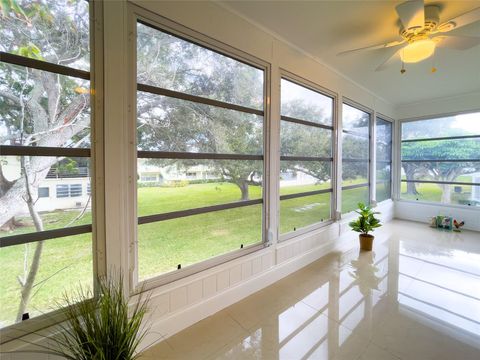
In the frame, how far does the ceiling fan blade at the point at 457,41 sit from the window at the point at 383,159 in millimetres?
3132

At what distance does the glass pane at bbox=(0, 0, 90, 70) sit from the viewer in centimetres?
137

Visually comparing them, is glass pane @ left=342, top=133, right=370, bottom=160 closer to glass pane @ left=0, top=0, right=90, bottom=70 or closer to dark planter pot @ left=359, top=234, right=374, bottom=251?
dark planter pot @ left=359, top=234, right=374, bottom=251

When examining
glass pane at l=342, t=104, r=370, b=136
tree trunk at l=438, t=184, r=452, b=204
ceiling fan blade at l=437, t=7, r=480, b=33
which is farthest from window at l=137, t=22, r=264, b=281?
tree trunk at l=438, t=184, r=452, b=204

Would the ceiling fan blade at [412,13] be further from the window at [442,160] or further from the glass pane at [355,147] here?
the window at [442,160]

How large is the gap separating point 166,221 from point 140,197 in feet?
1.05

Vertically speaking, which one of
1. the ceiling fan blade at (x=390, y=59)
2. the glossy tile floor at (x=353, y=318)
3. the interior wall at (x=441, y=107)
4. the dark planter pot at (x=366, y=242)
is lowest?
the glossy tile floor at (x=353, y=318)

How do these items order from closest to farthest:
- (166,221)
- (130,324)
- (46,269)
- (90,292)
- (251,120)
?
(130,324) < (46,269) < (90,292) < (166,221) < (251,120)

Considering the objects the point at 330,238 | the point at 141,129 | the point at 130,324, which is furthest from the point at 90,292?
the point at 330,238

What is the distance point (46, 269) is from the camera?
151cm

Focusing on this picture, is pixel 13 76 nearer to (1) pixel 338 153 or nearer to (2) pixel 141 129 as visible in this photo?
(2) pixel 141 129

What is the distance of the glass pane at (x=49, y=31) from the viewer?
1365mm

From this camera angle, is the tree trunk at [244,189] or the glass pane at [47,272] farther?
the tree trunk at [244,189]

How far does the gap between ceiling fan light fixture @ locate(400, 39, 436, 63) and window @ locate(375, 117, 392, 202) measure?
3130 millimetres

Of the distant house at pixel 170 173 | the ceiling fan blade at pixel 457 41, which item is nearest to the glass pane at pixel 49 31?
the distant house at pixel 170 173
